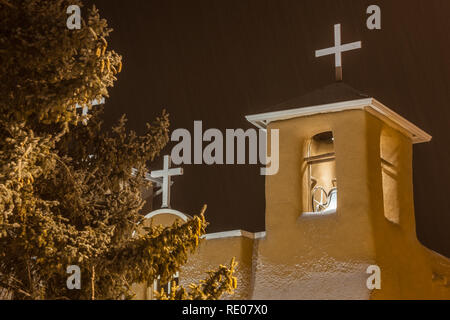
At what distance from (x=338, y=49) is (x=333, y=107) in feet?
5.18

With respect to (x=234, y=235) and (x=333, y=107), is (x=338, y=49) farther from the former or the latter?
(x=234, y=235)

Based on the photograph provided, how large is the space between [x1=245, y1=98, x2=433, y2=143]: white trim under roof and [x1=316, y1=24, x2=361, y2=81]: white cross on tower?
43.5 inches

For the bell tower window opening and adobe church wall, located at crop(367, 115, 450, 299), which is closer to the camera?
adobe church wall, located at crop(367, 115, 450, 299)

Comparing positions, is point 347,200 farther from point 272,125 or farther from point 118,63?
point 118,63

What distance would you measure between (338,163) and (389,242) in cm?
139

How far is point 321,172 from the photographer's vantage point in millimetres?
13461

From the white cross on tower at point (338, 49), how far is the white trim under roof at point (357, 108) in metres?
1.10

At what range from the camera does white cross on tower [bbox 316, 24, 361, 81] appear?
43.8 feet

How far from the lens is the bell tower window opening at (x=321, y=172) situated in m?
12.9

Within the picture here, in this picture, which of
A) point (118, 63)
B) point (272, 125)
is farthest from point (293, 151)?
point (118, 63)

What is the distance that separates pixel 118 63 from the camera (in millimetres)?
9844

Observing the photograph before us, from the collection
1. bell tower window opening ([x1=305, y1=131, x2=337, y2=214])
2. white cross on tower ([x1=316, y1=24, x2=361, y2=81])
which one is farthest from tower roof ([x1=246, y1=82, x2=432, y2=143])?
bell tower window opening ([x1=305, y1=131, x2=337, y2=214])

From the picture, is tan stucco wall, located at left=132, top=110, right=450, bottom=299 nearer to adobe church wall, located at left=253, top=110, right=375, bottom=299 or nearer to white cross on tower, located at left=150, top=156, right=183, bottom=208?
adobe church wall, located at left=253, top=110, right=375, bottom=299

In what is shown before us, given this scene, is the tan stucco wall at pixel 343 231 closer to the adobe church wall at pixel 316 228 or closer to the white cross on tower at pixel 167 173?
the adobe church wall at pixel 316 228
